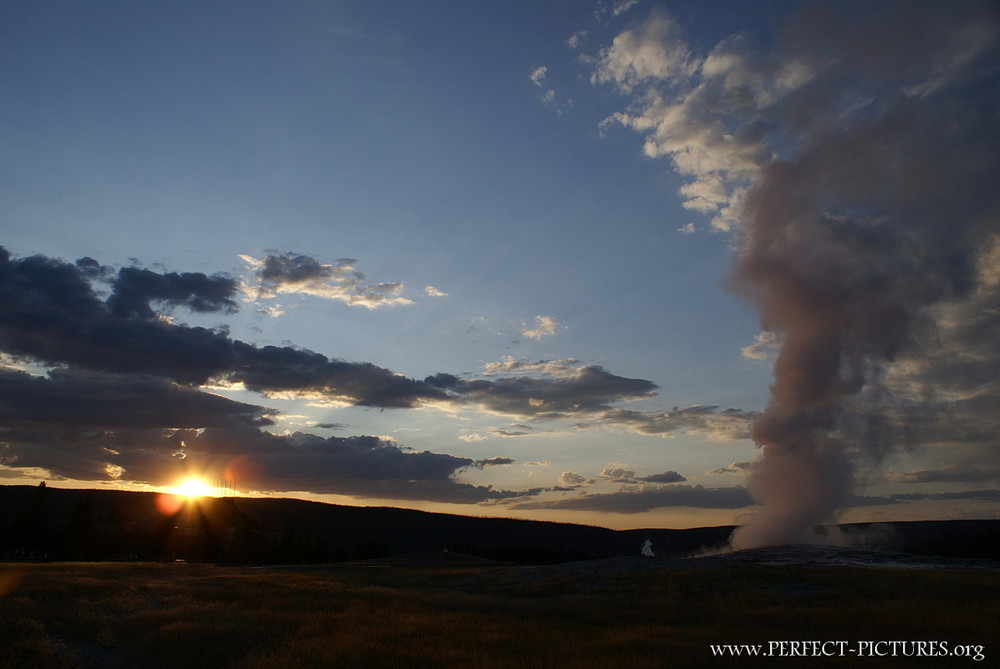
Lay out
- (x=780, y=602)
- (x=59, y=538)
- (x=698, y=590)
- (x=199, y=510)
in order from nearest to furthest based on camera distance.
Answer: (x=780, y=602)
(x=698, y=590)
(x=59, y=538)
(x=199, y=510)

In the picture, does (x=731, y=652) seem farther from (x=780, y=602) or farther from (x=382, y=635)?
(x=780, y=602)

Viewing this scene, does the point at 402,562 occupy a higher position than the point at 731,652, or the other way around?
the point at 731,652

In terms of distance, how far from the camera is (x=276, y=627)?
2175 centimetres

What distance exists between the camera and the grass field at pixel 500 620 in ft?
54.1

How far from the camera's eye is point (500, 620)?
2373 centimetres

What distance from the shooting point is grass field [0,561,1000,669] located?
1650 cm

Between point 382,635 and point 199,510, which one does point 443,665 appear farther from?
point 199,510

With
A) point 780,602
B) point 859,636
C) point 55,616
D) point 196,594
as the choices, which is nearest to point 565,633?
point 859,636

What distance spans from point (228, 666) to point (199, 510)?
4685 inches

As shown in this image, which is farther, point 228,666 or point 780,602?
point 780,602

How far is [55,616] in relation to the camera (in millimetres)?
23672

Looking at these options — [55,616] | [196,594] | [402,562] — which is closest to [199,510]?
[402,562]

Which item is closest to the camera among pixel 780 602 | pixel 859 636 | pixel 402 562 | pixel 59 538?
pixel 859 636

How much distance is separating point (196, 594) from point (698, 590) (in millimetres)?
24769
